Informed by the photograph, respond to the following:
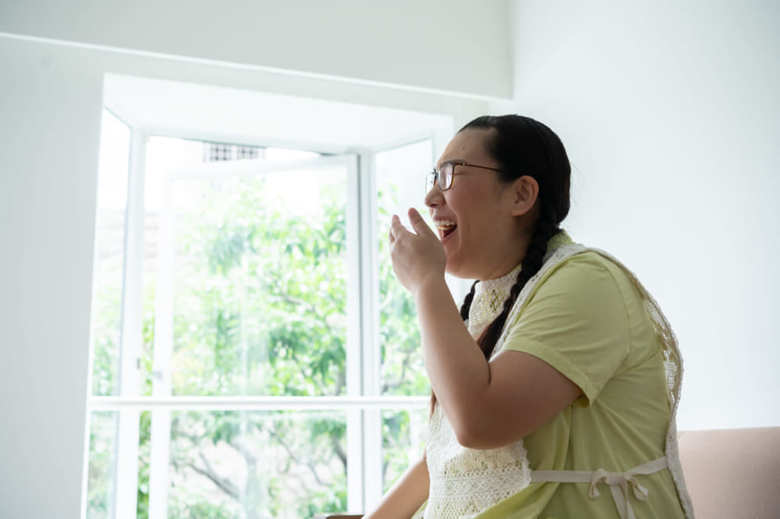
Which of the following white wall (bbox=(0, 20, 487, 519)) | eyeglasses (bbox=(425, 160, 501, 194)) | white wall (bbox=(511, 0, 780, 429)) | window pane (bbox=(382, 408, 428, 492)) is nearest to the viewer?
eyeglasses (bbox=(425, 160, 501, 194))

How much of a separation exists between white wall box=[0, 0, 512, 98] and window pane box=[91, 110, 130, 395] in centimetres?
41

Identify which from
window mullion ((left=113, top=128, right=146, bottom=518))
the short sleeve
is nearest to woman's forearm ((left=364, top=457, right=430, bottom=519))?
the short sleeve

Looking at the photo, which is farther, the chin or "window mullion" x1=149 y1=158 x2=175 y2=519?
"window mullion" x1=149 y1=158 x2=175 y2=519

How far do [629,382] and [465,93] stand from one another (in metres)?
2.23

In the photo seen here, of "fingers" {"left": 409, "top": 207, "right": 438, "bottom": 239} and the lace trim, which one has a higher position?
"fingers" {"left": 409, "top": 207, "right": 438, "bottom": 239}

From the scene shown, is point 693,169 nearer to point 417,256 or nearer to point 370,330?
point 417,256

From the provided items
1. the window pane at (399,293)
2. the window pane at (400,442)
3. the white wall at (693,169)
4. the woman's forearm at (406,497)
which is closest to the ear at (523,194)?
the woman's forearm at (406,497)

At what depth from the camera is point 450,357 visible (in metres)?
0.92

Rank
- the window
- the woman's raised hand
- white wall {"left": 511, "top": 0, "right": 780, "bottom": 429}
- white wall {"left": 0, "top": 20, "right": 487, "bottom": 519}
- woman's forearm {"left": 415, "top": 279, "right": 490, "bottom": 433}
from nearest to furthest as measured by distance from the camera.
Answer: woman's forearm {"left": 415, "top": 279, "right": 490, "bottom": 433}, the woman's raised hand, white wall {"left": 511, "top": 0, "right": 780, "bottom": 429}, white wall {"left": 0, "top": 20, "right": 487, "bottom": 519}, the window

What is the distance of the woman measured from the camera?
0.89m

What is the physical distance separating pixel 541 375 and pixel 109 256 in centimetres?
246

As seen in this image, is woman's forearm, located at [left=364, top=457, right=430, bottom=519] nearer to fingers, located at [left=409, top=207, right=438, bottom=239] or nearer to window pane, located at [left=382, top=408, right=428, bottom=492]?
fingers, located at [left=409, top=207, right=438, bottom=239]

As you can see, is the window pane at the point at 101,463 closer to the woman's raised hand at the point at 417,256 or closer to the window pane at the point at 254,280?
the window pane at the point at 254,280

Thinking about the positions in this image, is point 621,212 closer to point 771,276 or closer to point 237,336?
point 771,276
